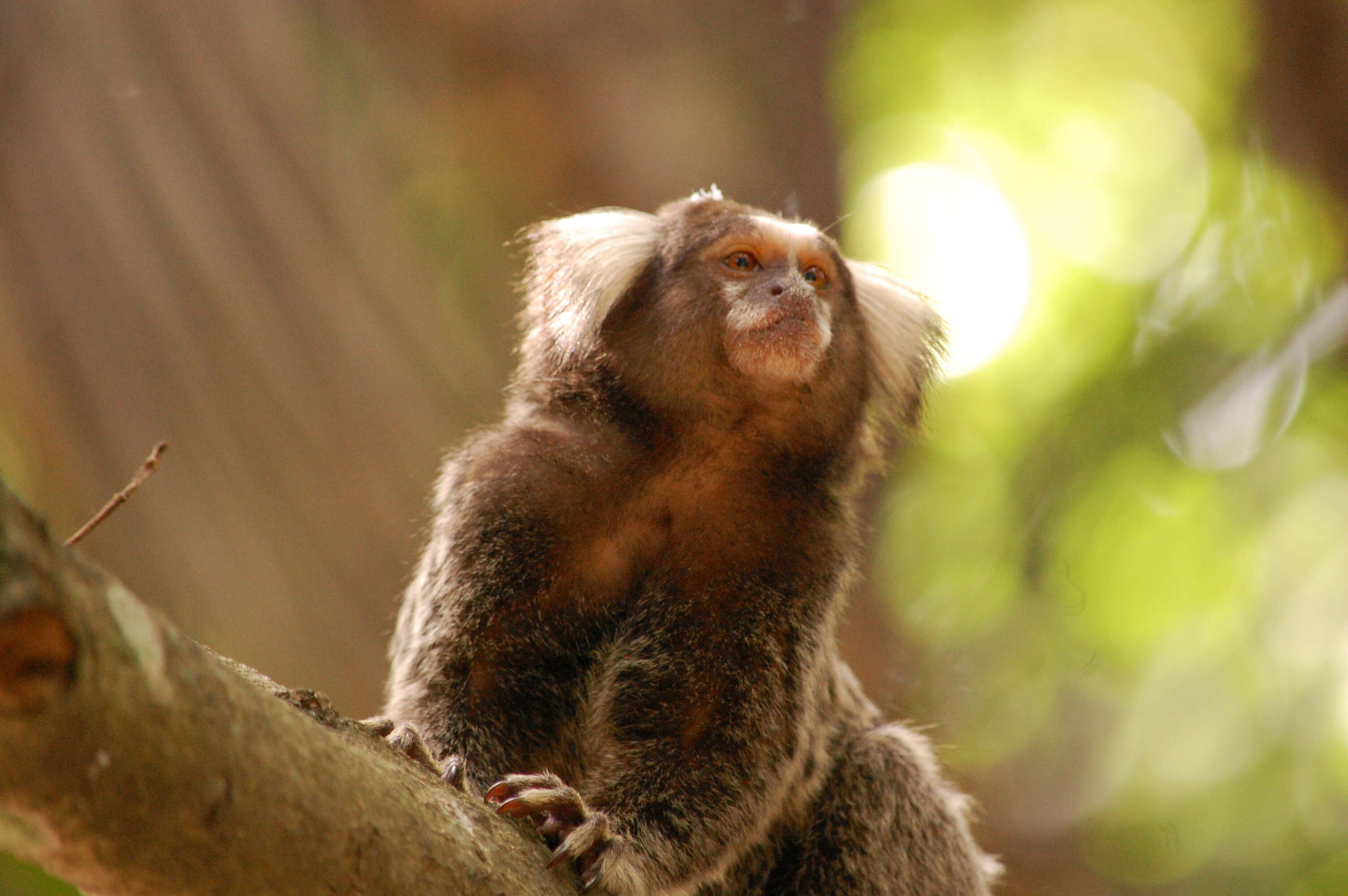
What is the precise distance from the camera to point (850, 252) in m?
6.36

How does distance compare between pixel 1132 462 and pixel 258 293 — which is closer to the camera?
pixel 258 293

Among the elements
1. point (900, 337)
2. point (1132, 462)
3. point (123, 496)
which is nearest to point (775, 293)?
point (900, 337)

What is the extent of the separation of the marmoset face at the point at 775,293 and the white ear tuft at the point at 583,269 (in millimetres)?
260

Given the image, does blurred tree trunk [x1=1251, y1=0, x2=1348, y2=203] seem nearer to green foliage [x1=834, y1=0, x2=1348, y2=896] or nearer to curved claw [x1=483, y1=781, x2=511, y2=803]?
green foliage [x1=834, y1=0, x2=1348, y2=896]

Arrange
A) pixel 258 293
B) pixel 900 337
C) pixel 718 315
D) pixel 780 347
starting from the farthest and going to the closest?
1. pixel 258 293
2. pixel 900 337
3. pixel 718 315
4. pixel 780 347

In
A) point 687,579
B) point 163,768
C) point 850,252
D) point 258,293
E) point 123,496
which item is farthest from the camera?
point 850,252

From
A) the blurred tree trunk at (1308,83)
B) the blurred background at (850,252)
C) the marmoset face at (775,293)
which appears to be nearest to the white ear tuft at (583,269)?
the marmoset face at (775,293)

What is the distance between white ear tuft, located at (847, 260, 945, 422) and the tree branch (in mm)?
2362

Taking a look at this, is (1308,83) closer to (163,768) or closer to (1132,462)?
(1132,462)

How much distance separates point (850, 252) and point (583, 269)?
9.02 ft

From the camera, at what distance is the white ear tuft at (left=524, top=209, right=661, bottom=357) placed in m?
3.75

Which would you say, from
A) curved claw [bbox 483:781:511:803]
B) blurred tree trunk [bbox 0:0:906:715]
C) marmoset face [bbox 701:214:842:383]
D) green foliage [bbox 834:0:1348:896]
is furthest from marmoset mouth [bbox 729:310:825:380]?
blurred tree trunk [bbox 0:0:906:715]

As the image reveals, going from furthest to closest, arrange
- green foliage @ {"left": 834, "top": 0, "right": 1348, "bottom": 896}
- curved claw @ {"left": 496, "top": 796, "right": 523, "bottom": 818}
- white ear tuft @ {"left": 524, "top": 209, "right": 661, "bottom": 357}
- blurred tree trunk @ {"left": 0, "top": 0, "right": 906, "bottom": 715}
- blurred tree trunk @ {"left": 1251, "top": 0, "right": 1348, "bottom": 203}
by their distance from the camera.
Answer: green foliage @ {"left": 834, "top": 0, "right": 1348, "bottom": 896} → blurred tree trunk @ {"left": 1251, "top": 0, "right": 1348, "bottom": 203} → blurred tree trunk @ {"left": 0, "top": 0, "right": 906, "bottom": 715} → white ear tuft @ {"left": 524, "top": 209, "right": 661, "bottom": 357} → curved claw @ {"left": 496, "top": 796, "right": 523, "bottom": 818}

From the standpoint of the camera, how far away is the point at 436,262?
19.7 ft
